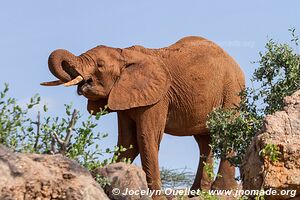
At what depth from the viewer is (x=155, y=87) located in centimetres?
1916

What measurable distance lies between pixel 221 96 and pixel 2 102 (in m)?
9.05

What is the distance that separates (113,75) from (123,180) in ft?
29.4

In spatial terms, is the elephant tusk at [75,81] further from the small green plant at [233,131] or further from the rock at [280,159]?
the rock at [280,159]

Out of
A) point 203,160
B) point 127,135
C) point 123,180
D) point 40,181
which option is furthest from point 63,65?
point 40,181

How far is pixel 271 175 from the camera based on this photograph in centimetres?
1054

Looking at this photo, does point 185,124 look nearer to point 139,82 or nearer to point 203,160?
point 203,160

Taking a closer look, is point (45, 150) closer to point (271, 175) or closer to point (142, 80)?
point (271, 175)

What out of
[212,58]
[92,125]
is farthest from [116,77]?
[92,125]

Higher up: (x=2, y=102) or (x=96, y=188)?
(x=2, y=102)

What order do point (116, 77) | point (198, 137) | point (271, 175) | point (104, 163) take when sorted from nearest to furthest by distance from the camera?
point (271, 175) → point (104, 163) → point (116, 77) → point (198, 137)

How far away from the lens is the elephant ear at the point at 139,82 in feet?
61.2

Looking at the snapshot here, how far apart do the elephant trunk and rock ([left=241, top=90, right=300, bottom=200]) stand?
26.2 ft

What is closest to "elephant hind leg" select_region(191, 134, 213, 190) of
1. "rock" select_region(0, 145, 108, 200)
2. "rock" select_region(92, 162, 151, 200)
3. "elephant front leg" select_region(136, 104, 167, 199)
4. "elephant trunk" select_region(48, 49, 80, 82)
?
"elephant front leg" select_region(136, 104, 167, 199)

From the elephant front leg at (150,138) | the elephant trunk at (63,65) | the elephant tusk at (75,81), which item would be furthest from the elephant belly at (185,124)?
the elephant trunk at (63,65)
